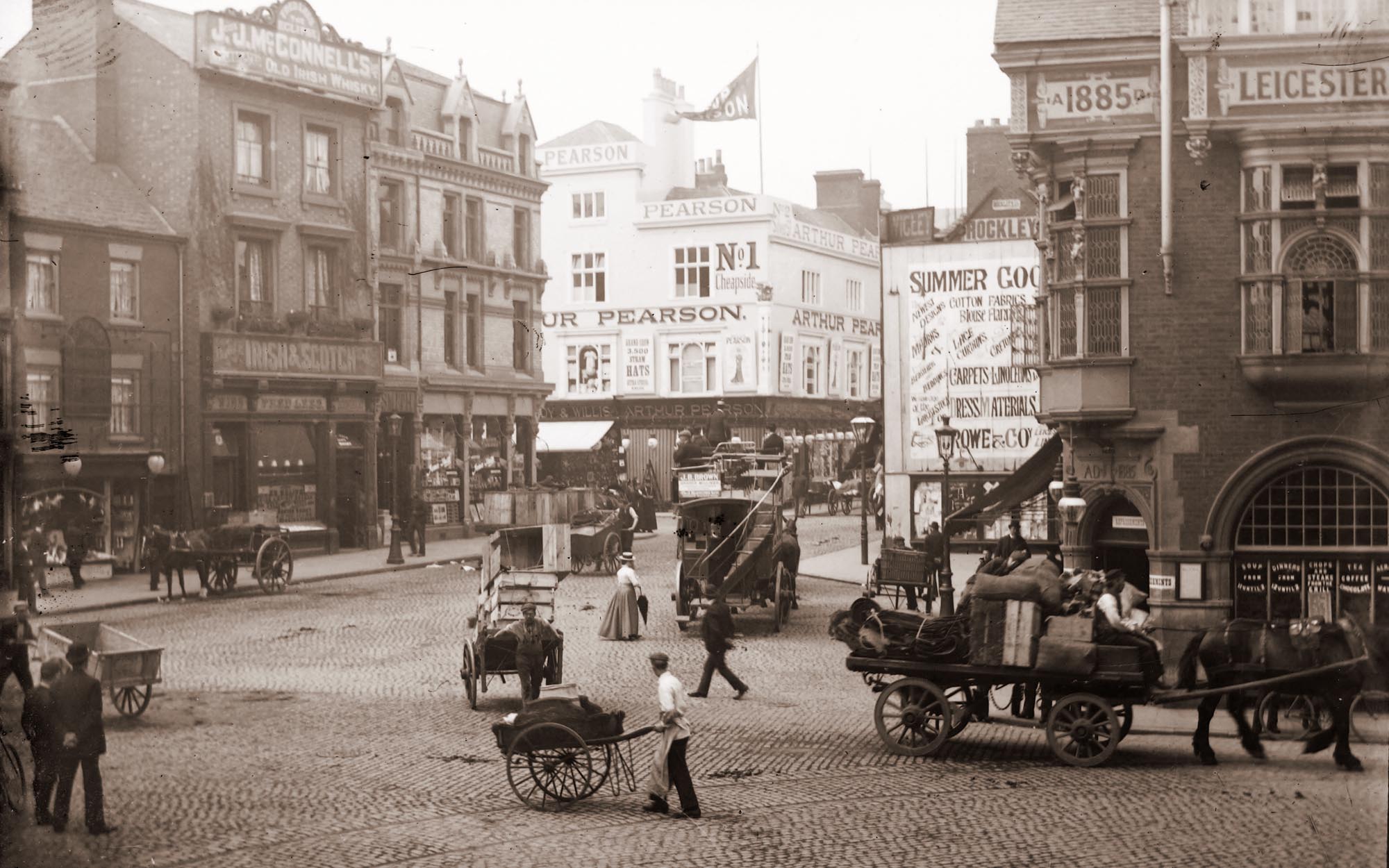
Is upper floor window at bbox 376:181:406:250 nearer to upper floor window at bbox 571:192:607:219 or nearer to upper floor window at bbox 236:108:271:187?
upper floor window at bbox 236:108:271:187

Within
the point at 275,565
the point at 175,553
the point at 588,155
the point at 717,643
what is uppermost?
the point at 588,155

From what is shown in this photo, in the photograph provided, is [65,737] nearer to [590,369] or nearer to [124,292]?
[124,292]

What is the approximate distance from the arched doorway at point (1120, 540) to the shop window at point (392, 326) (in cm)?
765

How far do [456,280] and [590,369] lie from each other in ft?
5.37

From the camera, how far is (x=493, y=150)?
14.7 metres

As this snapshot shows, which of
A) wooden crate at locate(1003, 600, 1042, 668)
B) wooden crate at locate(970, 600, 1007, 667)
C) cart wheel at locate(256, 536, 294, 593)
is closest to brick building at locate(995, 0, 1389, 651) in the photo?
wooden crate at locate(1003, 600, 1042, 668)

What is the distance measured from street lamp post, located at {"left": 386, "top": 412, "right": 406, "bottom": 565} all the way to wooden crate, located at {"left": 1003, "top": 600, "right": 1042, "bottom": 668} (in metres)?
5.83

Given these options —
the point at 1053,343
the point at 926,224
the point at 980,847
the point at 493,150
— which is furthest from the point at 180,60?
the point at 980,847

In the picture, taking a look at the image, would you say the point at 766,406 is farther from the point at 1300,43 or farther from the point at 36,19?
the point at 36,19

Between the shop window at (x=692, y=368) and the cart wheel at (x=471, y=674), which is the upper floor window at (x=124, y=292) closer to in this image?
the cart wheel at (x=471, y=674)

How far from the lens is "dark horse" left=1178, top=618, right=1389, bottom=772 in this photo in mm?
12375

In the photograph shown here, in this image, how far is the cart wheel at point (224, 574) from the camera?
575 inches

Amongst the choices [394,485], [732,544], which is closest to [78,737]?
[394,485]

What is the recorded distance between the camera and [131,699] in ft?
44.9
